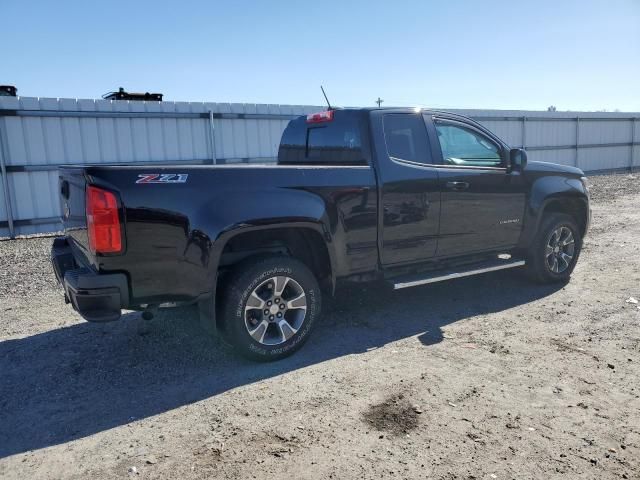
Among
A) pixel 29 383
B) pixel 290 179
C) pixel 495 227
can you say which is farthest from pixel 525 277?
pixel 29 383

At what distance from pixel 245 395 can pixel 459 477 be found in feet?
5.04

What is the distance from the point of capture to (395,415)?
3201 millimetres

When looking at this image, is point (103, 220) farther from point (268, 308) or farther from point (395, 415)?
point (395, 415)

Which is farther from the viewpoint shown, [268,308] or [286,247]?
[286,247]

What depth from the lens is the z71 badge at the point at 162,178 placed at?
3422 mm

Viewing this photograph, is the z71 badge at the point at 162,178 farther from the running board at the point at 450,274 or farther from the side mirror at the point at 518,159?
→ the side mirror at the point at 518,159

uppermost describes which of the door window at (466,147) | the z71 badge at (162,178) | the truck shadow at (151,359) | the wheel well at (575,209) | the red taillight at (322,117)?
the red taillight at (322,117)

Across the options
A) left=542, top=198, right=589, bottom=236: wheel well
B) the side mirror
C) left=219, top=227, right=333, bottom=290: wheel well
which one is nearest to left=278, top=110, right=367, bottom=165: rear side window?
→ left=219, top=227, right=333, bottom=290: wheel well

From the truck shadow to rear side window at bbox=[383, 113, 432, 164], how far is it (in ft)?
5.19

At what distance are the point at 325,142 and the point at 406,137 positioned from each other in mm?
795

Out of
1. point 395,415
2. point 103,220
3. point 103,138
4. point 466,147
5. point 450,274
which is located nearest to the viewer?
point 395,415

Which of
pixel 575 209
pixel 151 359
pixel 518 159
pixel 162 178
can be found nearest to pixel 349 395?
pixel 151 359

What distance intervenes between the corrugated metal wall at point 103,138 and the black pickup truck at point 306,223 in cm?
667

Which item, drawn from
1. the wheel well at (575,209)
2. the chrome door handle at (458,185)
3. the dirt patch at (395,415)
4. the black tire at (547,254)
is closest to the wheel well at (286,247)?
the dirt patch at (395,415)
